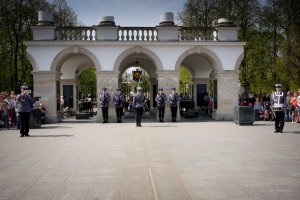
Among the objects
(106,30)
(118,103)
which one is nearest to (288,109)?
(118,103)

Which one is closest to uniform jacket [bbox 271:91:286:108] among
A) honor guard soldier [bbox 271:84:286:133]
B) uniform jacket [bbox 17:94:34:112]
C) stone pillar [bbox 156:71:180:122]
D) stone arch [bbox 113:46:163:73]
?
honor guard soldier [bbox 271:84:286:133]

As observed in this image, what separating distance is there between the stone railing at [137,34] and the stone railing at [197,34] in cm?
172

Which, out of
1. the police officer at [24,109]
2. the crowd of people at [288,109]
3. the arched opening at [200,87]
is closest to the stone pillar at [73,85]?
the arched opening at [200,87]

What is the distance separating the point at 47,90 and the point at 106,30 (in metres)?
4.65

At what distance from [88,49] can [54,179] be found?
15.6 metres

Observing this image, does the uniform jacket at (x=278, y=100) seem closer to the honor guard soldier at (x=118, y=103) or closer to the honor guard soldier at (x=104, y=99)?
the honor guard soldier at (x=118, y=103)

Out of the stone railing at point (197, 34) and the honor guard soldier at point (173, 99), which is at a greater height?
the stone railing at point (197, 34)

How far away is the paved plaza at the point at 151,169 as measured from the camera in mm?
6129

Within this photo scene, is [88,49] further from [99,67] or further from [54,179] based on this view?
[54,179]

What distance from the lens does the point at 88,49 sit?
22.1 meters

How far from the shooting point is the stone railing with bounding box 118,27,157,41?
73.4 ft

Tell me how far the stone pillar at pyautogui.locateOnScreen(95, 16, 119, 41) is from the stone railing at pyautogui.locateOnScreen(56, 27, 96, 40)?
38cm

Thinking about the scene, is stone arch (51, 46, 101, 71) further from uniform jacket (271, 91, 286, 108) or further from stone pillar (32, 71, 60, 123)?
uniform jacket (271, 91, 286, 108)

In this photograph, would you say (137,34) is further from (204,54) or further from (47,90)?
(47,90)
